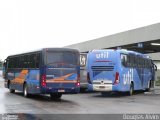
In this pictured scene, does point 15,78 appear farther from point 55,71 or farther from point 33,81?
point 55,71

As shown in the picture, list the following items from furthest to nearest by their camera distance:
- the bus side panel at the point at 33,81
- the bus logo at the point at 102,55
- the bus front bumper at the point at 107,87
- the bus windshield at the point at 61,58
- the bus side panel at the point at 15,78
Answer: the bus logo at the point at 102,55, the bus side panel at the point at 15,78, the bus front bumper at the point at 107,87, the bus side panel at the point at 33,81, the bus windshield at the point at 61,58

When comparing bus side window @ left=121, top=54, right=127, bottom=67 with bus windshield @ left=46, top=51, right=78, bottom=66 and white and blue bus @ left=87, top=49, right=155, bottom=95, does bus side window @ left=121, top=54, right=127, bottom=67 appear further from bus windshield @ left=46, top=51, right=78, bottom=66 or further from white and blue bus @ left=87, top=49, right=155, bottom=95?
bus windshield @ left=46, top=51, right=78, bottom=66

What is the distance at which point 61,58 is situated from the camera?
21.7 m

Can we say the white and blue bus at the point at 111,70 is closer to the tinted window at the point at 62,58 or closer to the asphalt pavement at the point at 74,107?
the asphalt pavement at the point at 74,107

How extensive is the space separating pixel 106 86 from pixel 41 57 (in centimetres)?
567

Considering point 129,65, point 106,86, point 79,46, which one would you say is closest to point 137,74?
point 129,65

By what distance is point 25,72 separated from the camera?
79.8 ft

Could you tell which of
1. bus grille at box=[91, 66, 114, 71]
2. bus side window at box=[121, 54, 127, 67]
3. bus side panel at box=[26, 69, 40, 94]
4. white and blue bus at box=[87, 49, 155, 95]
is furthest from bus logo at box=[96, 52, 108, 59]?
bus side panel at box=[26, 69, 40, 94]

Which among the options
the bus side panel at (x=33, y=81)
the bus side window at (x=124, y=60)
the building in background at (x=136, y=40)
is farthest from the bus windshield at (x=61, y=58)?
the building in background at (x=136, y=40)

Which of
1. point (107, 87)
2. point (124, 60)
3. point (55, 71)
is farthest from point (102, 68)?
point (55, 71)

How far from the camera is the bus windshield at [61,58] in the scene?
70.4 feet

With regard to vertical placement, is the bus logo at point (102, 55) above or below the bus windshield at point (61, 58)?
above

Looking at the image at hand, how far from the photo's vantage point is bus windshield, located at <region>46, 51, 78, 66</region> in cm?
2145

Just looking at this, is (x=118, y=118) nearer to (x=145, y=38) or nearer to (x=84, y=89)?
(x=84, y=89)
